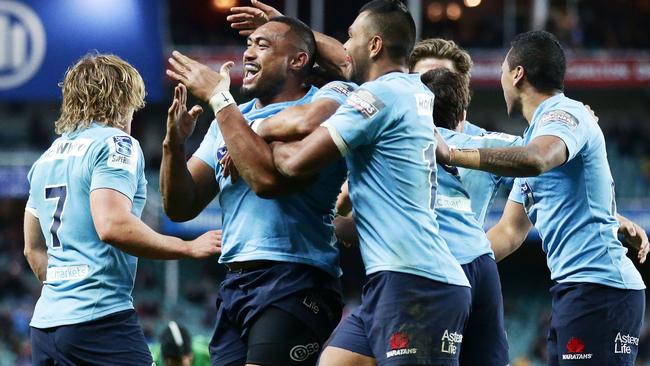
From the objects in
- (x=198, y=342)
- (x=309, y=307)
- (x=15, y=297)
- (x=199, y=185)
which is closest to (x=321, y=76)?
(x=199, y=185)

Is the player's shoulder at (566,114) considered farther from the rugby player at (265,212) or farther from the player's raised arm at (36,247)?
the player's raised arm at (36,247)

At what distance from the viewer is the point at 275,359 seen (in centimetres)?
485

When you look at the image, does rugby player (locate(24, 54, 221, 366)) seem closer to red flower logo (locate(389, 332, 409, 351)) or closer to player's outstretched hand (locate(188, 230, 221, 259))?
player's outstretched hand (locate(188, 230, 221, 259))

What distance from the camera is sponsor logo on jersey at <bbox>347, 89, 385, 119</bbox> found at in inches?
182

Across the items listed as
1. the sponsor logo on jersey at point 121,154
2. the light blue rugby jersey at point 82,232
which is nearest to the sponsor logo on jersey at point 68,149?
the light blue rugby jersey at point 82,232

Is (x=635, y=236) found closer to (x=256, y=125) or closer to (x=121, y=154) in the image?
(x=256, y=125)

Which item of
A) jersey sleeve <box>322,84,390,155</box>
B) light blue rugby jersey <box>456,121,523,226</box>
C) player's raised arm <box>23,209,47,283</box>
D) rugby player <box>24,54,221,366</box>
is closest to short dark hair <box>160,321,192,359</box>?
player's raised arm <box>23,209,47,283</box>

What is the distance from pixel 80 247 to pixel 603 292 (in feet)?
8.93

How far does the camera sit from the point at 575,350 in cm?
577

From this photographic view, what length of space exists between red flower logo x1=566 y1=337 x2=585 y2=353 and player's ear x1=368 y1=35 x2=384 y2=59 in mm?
1950

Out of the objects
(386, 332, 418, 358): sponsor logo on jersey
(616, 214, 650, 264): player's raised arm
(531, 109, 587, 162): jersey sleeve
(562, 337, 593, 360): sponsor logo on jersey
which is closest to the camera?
(386, 332, 418, 358): sponsor logo on jersey

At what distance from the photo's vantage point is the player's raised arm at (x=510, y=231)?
6480 mm

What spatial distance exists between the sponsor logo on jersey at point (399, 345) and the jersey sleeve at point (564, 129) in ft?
4.90

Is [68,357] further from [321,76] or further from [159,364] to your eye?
[159,364]
